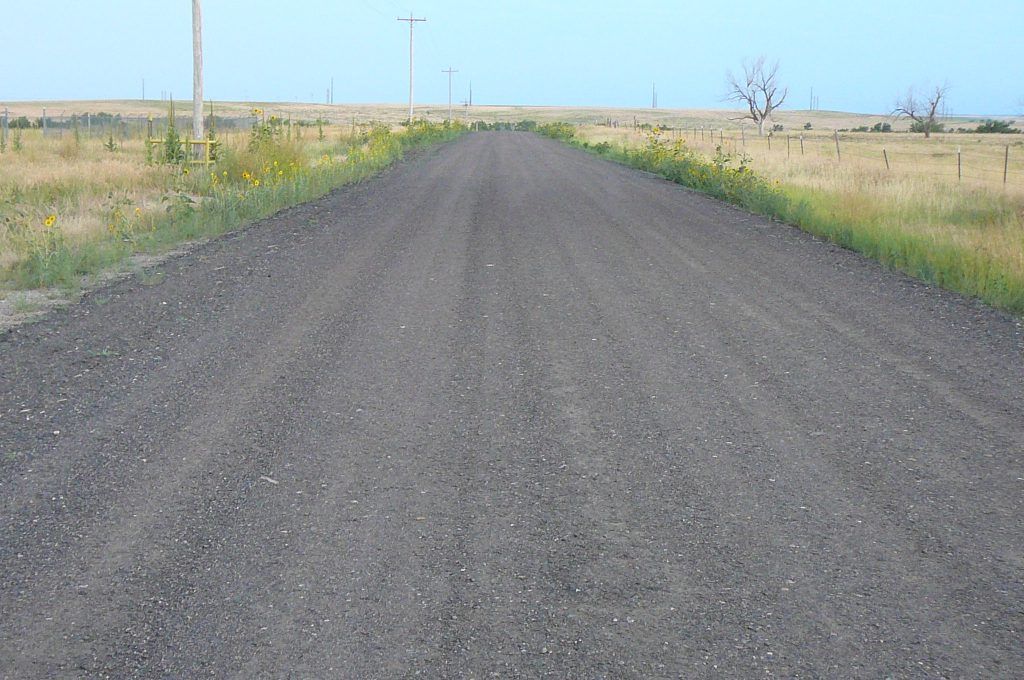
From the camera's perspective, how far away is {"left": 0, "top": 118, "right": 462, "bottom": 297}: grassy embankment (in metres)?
11.1

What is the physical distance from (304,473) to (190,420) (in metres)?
1.16

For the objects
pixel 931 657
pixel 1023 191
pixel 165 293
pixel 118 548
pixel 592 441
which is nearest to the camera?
pixel 931 657

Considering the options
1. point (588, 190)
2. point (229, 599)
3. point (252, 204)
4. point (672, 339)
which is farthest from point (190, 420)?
point (588, 190)

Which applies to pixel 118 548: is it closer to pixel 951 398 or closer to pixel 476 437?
pixel 476 437

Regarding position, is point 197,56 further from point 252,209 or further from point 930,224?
point 930,224

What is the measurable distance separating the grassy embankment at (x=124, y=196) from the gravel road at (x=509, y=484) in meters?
1.91

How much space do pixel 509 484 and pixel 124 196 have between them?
13.6 m

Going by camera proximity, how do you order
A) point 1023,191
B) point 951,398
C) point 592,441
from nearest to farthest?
A: point 592,441
point 951,398
point 1023,191

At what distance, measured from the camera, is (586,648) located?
3543 millimetres

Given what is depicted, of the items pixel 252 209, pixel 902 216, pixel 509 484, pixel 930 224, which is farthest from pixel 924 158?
pixel 509 484

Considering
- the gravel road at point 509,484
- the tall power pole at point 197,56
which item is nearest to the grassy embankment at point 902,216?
the gravel road at point 509,484

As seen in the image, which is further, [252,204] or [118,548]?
[252,204]

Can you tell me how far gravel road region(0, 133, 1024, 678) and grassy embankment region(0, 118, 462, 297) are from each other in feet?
6.28

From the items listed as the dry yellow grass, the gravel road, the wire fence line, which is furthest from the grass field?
the wire fence line
